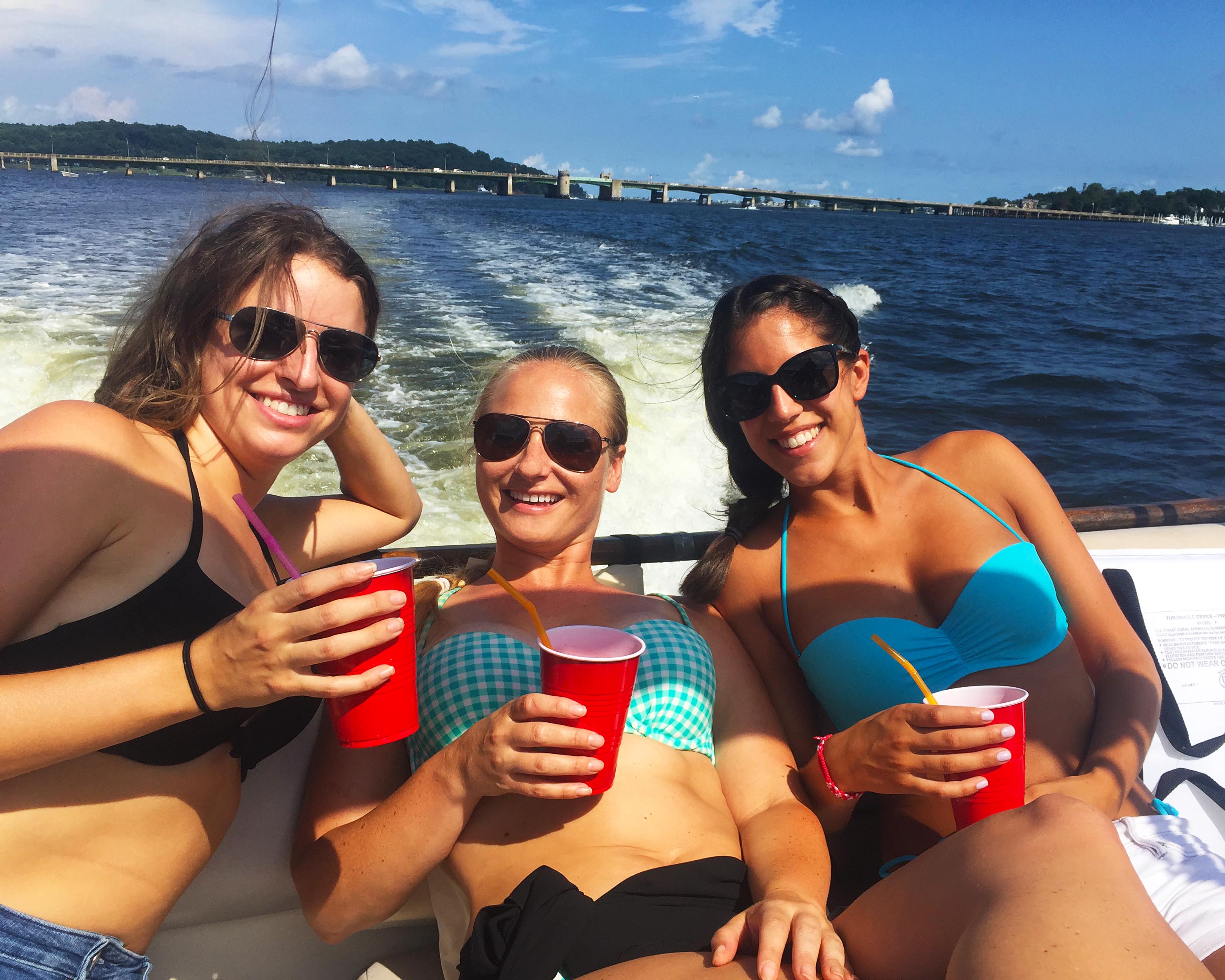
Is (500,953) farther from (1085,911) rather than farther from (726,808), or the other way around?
(1085,911)

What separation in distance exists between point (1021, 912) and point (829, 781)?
68cm

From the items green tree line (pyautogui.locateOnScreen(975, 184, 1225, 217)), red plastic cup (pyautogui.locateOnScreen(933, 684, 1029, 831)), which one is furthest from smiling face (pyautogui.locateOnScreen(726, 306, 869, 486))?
green tree line (pyautogui.locateOnScreen(975, 184, 1225, 217))

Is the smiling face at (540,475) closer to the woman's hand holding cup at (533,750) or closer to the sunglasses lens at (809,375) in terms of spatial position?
the sunglasses lens at (809,375)

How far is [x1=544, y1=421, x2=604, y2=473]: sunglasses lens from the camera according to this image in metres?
2.21

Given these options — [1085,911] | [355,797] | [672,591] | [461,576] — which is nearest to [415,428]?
[672,591]

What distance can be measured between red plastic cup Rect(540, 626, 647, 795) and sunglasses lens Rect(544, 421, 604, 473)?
0.71 meters

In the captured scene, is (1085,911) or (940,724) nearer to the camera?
(1085,911)

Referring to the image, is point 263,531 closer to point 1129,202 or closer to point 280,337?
point 280,337

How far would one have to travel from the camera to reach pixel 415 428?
24.6 ft

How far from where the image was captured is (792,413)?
2.32 metres

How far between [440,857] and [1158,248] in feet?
224

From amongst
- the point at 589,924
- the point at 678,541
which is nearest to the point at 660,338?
the point at 678,541

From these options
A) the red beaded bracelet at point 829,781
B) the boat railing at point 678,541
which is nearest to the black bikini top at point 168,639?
the boat railing at point 678,541

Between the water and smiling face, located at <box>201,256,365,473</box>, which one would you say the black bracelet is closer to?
smiling face, located at <box>201,256,365,473</box>
